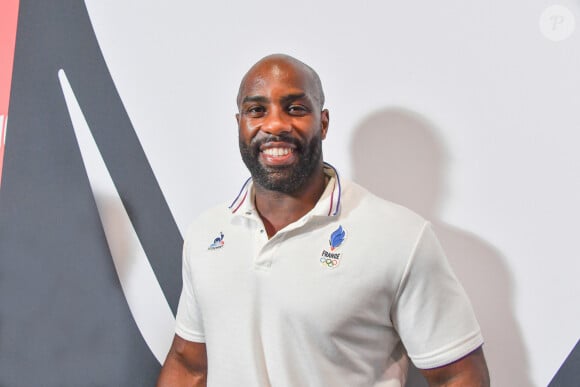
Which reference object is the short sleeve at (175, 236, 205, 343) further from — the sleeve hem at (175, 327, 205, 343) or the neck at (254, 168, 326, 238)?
the neck at (254, 168, 326, 238)

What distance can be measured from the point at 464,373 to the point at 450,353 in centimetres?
5

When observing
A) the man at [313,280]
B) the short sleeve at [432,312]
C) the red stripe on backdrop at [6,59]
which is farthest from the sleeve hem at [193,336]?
the red stripe on backdrop at [6,59]

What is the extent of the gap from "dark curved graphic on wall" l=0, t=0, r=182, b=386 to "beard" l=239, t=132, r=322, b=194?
444mm

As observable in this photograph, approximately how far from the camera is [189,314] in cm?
113

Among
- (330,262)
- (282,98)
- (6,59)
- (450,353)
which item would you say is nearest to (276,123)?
(282,98)

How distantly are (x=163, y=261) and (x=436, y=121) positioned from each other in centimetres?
78

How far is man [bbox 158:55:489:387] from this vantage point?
890 millimetres

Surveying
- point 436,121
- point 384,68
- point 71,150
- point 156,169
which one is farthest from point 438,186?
point 71,150

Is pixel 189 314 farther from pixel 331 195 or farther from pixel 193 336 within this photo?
pixel 331 195

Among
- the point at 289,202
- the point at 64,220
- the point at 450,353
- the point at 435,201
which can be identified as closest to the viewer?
the point at 450,353

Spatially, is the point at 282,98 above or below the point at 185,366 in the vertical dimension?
above

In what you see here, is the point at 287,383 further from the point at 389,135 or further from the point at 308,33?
the point at 308,33

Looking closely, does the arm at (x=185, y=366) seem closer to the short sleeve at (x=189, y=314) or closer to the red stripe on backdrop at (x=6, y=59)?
the short sleeve at (x=189, y=314)

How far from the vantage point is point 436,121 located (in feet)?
3.60
